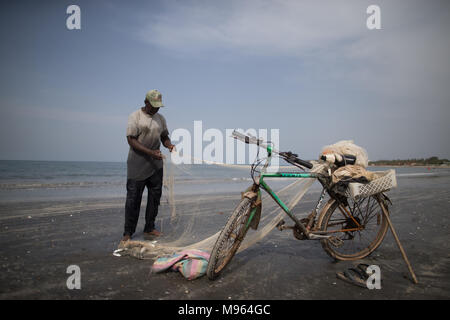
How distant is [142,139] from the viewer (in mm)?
4531

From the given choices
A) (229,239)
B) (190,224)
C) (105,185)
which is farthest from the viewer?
(105,185)

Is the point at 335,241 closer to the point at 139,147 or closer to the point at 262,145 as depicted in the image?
the point at 262,145

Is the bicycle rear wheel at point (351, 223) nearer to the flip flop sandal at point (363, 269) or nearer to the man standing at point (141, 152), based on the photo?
the flip flop sandal at point (363, 269)

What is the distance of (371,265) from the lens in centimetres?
372

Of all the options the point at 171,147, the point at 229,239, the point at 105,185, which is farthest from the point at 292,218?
the point at 105,185

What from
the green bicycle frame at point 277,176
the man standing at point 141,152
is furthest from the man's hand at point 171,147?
the green bicycle frame at point 277,176

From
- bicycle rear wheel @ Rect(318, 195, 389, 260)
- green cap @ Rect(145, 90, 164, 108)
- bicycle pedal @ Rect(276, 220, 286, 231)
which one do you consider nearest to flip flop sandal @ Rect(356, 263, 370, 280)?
bicycle rear wheel @ Rect(318, 195, 389, 260)

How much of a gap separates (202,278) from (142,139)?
2468mm

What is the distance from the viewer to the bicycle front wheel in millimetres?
3086

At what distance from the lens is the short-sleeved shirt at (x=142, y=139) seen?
442 centimetres

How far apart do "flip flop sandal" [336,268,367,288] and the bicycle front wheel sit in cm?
134

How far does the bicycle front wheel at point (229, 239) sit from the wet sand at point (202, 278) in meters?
0.17
